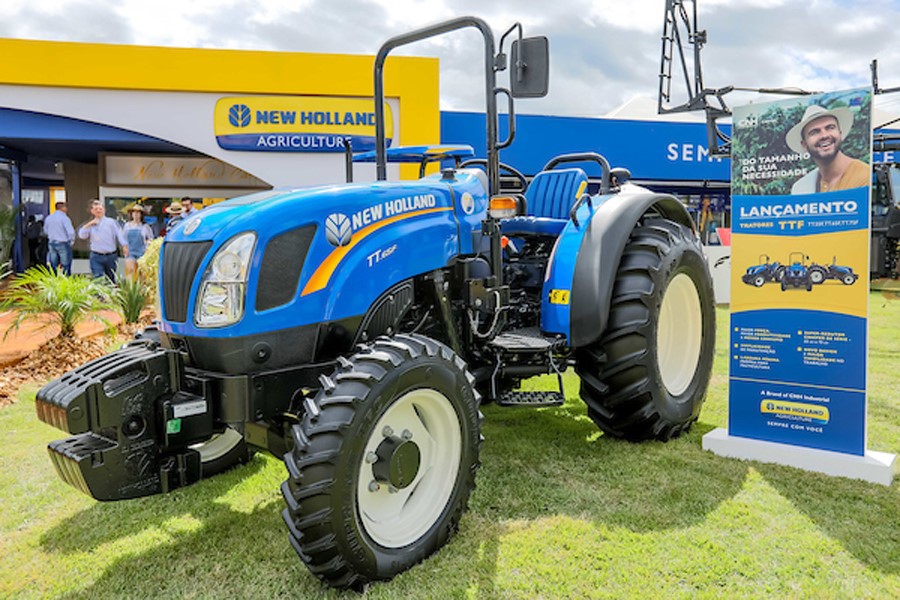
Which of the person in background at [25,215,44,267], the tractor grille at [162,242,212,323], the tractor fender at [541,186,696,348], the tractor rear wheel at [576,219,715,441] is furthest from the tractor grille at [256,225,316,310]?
the person in background at [25,215,44,267]

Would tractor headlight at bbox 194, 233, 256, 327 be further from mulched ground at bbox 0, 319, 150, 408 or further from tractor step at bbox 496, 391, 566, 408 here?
mulched ground at bbox 0, 319, 150, 408

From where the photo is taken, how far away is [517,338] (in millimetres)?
3842

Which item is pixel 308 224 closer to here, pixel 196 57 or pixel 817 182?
pixel 817 182

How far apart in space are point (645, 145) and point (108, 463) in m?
15.3

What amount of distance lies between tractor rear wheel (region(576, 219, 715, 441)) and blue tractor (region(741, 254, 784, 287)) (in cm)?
40

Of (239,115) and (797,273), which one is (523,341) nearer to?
(797,273)

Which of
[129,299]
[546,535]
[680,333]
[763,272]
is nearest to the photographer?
[546,535]

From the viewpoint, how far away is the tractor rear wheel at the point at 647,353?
3.82 meters

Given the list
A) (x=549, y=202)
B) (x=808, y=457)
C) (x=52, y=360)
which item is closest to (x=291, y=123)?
(x=52, y=360)

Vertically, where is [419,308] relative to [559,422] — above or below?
above

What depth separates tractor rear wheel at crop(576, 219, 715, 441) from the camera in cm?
382

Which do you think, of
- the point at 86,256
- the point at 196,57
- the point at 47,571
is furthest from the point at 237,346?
the point at 86,256

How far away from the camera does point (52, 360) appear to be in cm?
627

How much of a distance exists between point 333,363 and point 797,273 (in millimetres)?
2506
